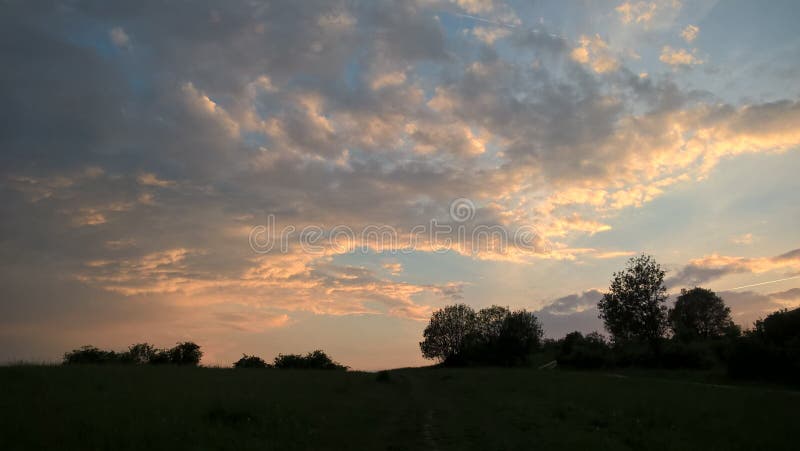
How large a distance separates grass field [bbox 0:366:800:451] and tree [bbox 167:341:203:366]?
55012 millimetres

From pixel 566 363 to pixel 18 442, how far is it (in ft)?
264

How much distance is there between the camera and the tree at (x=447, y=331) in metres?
131

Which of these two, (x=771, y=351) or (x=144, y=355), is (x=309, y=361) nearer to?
(x=144, y=355)

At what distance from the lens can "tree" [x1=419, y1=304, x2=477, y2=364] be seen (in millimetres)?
131375

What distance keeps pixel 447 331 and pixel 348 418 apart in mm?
113914

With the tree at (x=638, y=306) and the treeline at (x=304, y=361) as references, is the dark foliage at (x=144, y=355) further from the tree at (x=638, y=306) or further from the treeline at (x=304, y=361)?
the tree at (x=638, y=306)

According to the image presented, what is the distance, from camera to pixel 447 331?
133875 millimetres

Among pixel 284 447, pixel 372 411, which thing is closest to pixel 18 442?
pixel 284 447

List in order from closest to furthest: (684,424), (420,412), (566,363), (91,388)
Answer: (684,424) → (91,388) → (420,412) → (566,363)

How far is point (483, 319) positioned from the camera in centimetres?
13112

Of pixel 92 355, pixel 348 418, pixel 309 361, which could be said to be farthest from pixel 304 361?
pixel 348 418

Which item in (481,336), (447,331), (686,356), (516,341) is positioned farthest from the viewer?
(447,331)

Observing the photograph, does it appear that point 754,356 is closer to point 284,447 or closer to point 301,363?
point 284,447

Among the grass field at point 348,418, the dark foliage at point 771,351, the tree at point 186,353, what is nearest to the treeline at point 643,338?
the dark foliage at point 771,351
